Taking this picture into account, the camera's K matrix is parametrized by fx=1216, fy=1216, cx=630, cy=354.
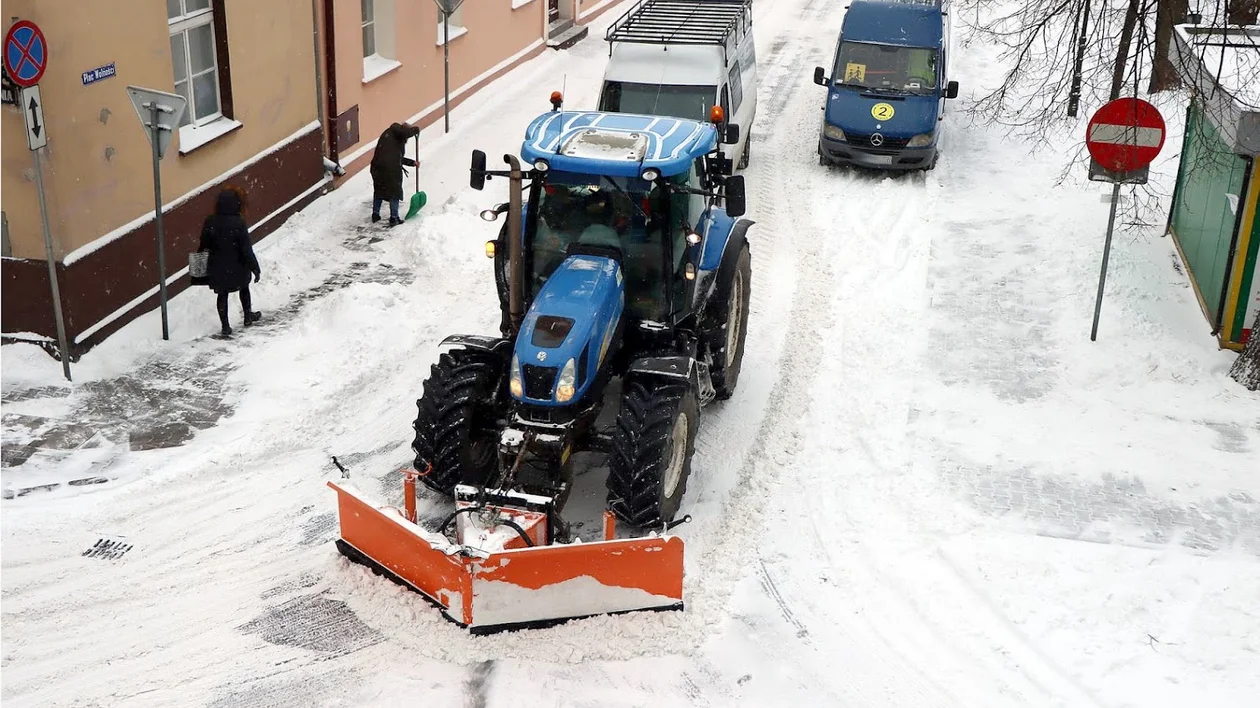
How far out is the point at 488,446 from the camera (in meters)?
8.02

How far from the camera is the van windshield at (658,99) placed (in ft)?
46.4

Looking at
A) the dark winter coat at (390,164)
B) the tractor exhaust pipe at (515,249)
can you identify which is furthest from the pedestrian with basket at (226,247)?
the tractor exhaust pipe at (515,249)

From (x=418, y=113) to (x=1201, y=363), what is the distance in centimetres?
1065

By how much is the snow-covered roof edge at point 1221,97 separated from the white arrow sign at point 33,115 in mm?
9135

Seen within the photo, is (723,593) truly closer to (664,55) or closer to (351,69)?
(664,55)

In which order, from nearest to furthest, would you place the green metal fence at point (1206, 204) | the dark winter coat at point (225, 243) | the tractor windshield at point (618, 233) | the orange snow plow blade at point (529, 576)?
the orange snow plow blade at point (529, 576) → the tractor windshield at point (618, 233) → the dark winter coat at point (225, 243) → the green metal fence at point (1206, 204)

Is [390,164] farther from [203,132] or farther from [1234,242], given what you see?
[1234,242]

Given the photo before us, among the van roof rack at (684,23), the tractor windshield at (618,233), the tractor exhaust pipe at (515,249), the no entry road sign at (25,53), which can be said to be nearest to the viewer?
the tractor exhaust pipe at (515,249)

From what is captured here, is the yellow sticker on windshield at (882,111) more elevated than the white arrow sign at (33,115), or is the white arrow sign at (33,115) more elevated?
the white arrow sign at (33,115)

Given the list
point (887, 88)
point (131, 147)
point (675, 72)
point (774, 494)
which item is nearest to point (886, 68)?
point (887, 88)

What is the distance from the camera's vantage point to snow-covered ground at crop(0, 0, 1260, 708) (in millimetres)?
6707

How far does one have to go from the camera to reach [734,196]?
27.3 ft

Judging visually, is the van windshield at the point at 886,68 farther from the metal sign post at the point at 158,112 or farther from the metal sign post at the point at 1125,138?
the metal sign post at the point at 158,112

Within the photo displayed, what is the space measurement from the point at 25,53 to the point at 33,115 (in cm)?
46
